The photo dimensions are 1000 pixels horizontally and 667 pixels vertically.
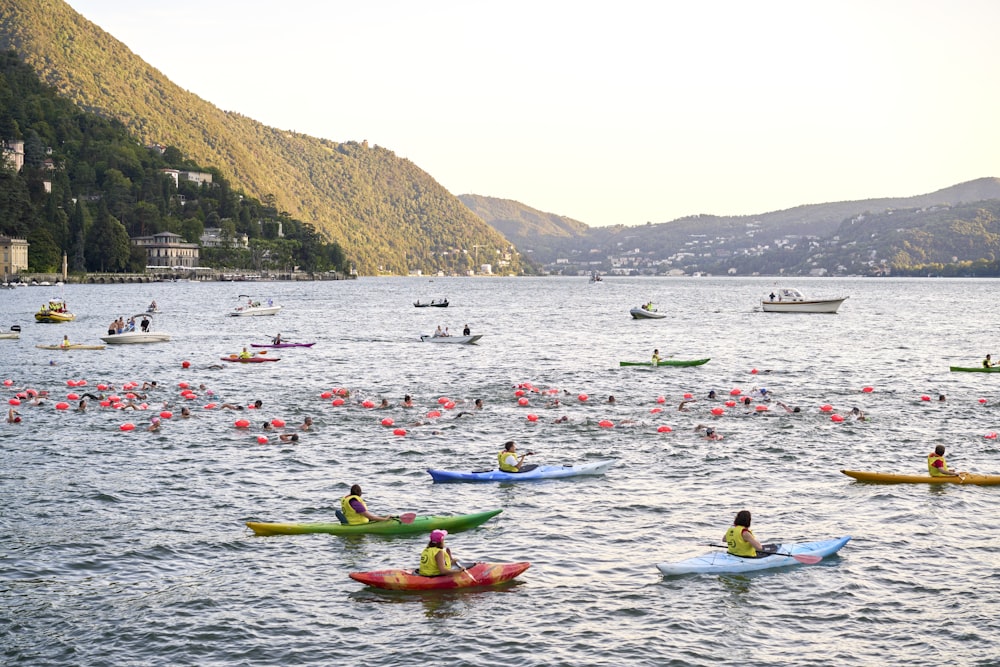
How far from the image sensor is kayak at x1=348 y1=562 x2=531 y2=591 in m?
20.0

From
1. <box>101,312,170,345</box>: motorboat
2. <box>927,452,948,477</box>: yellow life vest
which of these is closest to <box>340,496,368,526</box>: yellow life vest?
<box>927,452,948,477</box>: yellow life vest

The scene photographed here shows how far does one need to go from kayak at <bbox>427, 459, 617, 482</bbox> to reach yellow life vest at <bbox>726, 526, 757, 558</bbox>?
8871 millimetres

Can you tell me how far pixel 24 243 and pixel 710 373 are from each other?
566 feet

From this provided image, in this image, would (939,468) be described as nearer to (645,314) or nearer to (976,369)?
(976,369)

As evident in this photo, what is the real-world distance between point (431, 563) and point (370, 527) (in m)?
4.13

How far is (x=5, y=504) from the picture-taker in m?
26.3

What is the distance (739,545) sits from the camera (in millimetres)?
21297

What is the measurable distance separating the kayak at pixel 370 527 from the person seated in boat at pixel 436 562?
147 inches

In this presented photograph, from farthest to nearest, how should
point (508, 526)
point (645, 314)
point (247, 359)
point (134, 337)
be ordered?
1. point (645, 314)
2. point (134, 337)
3. point (247, 359)
4. point (508, 526)

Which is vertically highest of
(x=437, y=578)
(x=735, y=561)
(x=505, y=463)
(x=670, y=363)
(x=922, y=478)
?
(x=670, y=363)

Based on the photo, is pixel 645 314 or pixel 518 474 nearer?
pixel 518 474

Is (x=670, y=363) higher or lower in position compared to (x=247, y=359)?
higher

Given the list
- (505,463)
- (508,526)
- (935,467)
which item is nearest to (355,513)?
(508,526)

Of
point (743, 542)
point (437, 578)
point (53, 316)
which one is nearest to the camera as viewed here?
point (437, 578)
